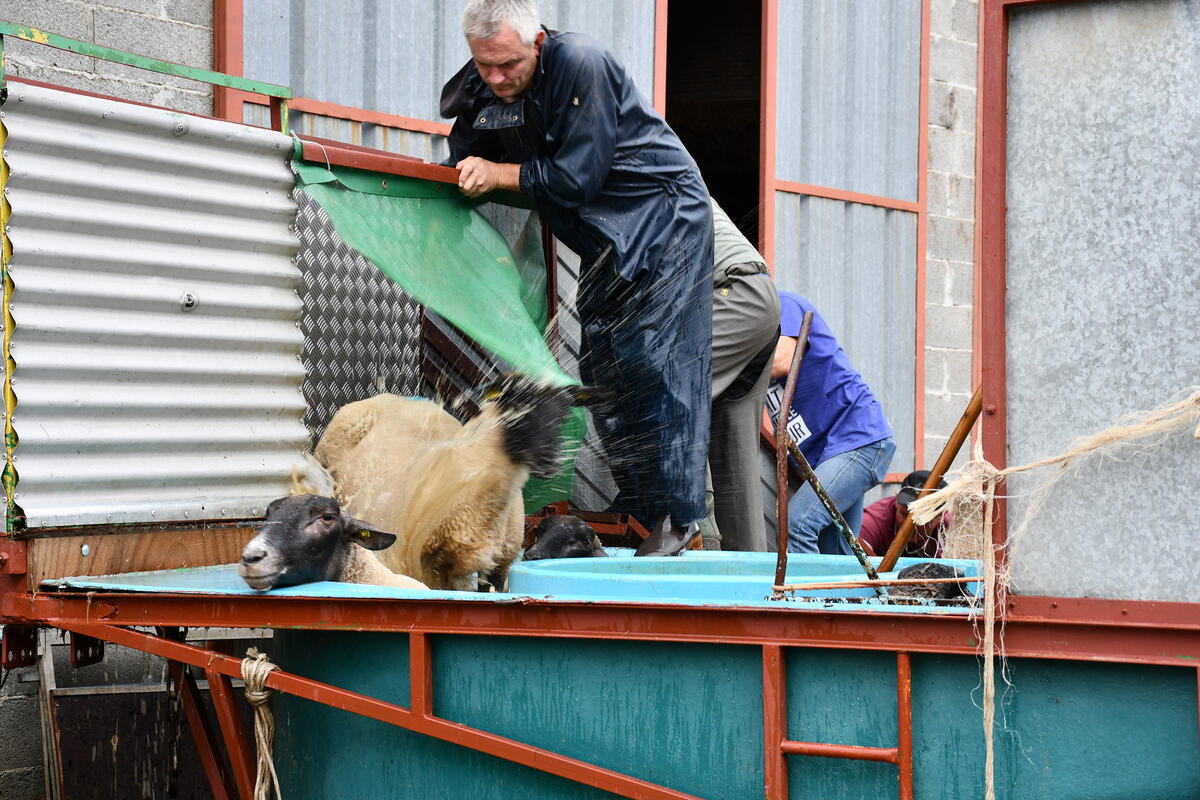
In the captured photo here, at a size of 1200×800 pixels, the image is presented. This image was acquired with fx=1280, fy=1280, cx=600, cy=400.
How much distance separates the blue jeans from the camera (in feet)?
23.0

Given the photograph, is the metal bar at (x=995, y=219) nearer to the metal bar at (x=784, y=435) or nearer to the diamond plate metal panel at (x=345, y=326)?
the metal bar at (x=784, y=435)

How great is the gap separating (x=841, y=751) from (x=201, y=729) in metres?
2.33

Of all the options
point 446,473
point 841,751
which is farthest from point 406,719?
point 446,473

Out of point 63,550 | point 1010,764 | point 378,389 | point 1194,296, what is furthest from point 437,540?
point 1194,296

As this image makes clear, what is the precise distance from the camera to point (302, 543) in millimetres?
4312

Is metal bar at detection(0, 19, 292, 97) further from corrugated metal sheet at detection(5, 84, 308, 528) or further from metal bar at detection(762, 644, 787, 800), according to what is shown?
metal bar at detection(762, 644, 787, 800)

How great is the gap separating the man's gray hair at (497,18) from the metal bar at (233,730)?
3045 millimetres

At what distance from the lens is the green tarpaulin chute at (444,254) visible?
5320 mm

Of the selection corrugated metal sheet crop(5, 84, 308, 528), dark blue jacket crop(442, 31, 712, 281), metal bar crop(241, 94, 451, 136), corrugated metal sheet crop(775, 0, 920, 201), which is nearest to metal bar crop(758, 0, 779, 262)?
corrugated metal sheet crop(775, 0, 920, 201)

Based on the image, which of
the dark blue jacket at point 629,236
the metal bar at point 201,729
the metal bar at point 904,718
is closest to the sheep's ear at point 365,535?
the metal bar at point 201,729

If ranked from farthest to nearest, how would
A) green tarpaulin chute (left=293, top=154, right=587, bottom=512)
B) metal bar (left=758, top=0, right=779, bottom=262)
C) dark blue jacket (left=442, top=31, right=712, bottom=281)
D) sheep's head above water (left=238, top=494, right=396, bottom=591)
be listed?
metal bar (left=758, top=0, right=779, bottom=262), dark blue jacket (left=442, top=31, right=712, bottom=281), green tarpaulin chute (left=293, top=154, right=587, bottom=512), sheep's head above water (left=238, top=494, right=396, bottom=591)

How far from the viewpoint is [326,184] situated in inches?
206

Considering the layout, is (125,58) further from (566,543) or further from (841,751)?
(841,751)

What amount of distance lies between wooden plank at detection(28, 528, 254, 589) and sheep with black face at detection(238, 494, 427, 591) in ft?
1.20
